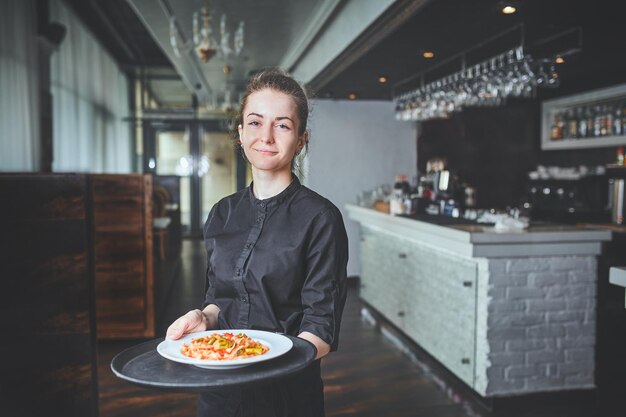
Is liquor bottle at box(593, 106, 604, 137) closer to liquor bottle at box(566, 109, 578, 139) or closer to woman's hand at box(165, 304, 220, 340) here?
liquor bottle at box(566, 109, 578, 139)

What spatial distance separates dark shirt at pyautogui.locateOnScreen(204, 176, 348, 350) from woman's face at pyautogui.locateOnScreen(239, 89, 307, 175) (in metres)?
0.11

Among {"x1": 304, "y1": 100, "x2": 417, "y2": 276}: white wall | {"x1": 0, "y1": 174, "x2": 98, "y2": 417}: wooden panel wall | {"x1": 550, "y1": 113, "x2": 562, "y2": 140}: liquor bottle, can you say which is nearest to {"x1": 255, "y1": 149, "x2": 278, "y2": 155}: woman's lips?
{"x1": 0, "y1": 174, "x2": 98, "y2": 417}: wooden panel wall

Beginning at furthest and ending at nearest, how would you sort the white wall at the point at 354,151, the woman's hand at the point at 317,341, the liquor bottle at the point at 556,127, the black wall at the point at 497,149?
1. the black wall at the point at 497,149
2. the liquor bottle at the point at 556,127
3. the white wall at the point at 354,151
4. the woman's hand at the point at 317,341

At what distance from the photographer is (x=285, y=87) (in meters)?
1.61

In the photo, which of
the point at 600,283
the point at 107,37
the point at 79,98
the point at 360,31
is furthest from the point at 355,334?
the point at 107,37

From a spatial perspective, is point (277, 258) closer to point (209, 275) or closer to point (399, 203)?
point (209, 275)

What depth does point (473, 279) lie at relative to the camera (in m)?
3.95

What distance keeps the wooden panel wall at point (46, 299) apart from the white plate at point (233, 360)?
1.66 metres

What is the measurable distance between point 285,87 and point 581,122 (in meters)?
7.30

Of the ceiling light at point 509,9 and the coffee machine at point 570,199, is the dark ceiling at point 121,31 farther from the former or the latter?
the coffee machine at point 570,199

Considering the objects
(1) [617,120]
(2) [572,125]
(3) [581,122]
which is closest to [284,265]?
(1) [617,120]

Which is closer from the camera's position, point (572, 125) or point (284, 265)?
point (284, 265)

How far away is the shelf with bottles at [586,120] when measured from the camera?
723cm

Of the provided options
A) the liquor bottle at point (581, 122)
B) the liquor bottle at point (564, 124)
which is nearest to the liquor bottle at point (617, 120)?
the liquor bottle at point (581, 122)
